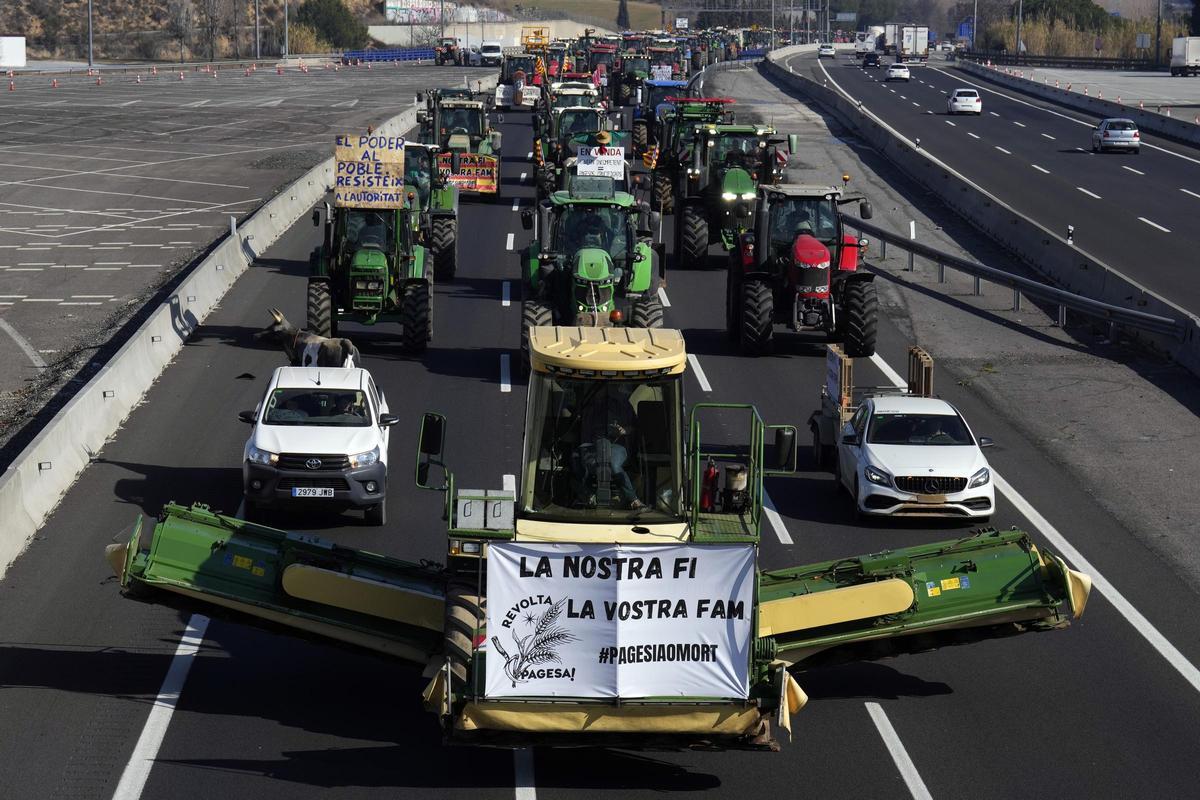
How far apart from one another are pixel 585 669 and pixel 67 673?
17.9 feet

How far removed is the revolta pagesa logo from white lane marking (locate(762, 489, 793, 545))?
752 cm

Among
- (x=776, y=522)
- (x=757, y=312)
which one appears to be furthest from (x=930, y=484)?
(x=757, y=312)

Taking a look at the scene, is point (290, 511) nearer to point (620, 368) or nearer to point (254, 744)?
point (254, 744)

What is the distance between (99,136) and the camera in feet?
211

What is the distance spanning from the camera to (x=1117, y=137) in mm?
63250

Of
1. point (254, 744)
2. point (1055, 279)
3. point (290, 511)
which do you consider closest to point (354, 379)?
point (290, 511)

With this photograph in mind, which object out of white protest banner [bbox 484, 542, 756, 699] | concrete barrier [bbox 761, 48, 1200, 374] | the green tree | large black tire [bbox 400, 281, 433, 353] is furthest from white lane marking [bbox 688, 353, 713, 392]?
the green tree

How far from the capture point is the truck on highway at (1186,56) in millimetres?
109500

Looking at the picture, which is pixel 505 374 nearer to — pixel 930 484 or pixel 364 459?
pixel 364 459

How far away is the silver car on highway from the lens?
208 ft

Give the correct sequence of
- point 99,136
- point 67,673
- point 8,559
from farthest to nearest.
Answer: point 99,136
point 8,559
point 67,673

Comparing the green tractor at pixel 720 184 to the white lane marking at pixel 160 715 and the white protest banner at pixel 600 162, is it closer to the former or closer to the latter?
the white protest banner at pixel 600 162

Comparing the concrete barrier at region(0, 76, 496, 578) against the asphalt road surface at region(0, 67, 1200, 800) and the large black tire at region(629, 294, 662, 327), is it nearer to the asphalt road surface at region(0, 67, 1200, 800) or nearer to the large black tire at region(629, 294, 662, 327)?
the asphalt road surface at region(0, 67, 1200, 800)

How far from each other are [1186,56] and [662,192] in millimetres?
77022
